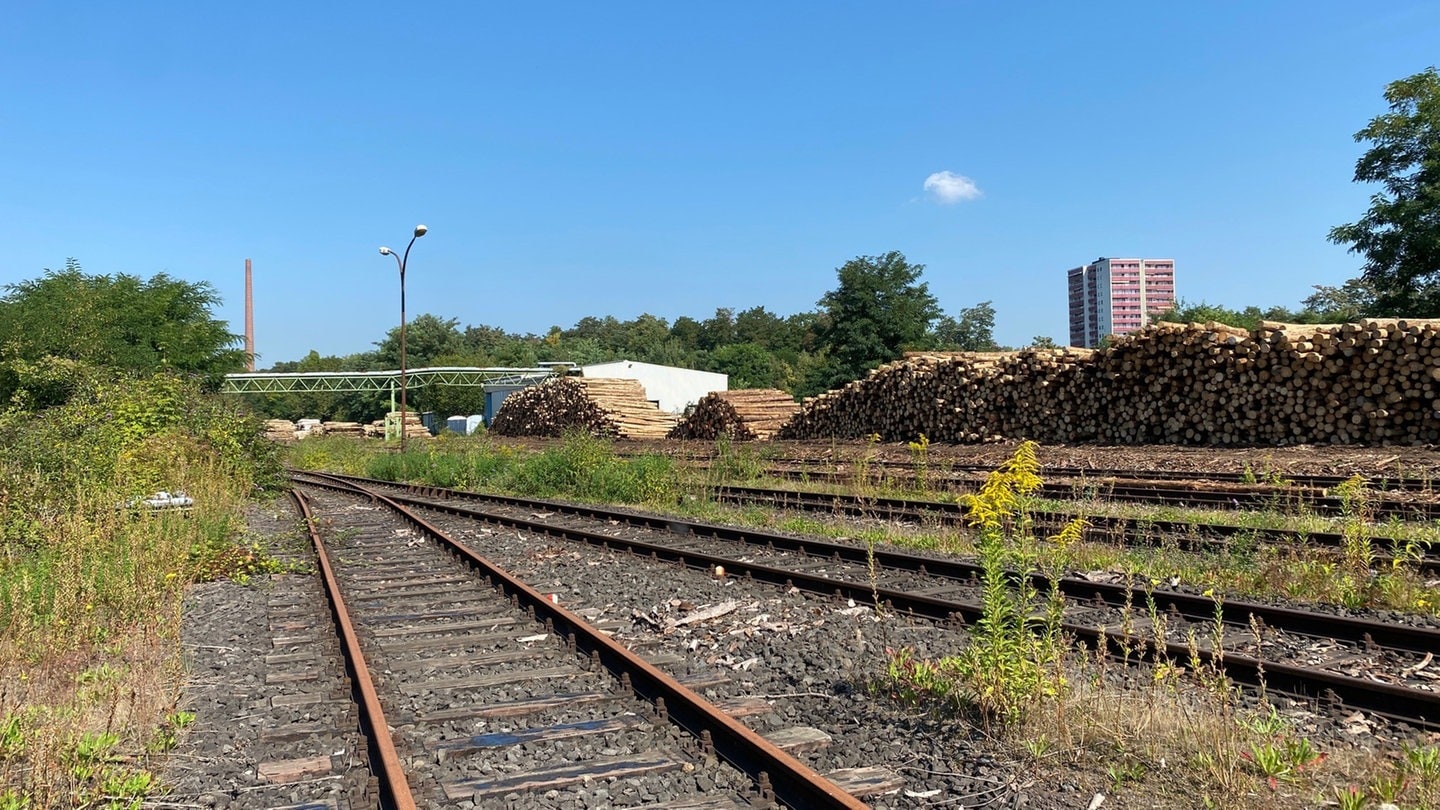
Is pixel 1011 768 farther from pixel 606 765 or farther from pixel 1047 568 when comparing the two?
pixel 1047 568

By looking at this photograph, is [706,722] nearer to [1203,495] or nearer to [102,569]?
[102,569]

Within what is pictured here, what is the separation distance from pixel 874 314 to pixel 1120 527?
145 ft

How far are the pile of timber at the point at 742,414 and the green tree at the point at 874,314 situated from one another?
19320mm

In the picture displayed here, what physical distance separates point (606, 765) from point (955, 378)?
71.5 feet

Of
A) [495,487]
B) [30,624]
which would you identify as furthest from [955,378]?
[30,624]

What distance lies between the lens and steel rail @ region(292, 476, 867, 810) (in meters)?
4.01

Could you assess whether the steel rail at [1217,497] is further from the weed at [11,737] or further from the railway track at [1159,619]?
the weed at [11,737]

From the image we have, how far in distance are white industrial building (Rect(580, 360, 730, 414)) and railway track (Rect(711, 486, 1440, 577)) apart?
140 ft

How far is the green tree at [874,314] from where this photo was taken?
176 ft

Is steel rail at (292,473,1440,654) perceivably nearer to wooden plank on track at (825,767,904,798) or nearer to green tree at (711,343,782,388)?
wooden plank on track at (825,767,904,798)

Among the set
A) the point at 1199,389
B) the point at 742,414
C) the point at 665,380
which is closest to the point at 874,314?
the point at 665,380

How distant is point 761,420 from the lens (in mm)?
33375

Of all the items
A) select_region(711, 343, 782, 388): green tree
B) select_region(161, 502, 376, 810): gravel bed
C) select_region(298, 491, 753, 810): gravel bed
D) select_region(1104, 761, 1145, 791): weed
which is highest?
select_region(711, 343, 782, 388): green tree

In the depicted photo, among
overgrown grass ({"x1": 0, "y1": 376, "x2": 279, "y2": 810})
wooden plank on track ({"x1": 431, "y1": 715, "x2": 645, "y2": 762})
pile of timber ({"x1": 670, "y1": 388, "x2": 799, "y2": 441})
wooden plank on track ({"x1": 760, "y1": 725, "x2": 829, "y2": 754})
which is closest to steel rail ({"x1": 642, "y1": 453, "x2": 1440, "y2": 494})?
wooden plank on track ({"x1": 760, "y1": 725, "x2": 829, "y2": 754})
